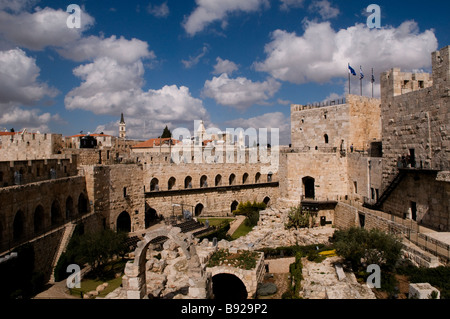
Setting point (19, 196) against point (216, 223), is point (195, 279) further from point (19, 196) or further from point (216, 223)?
point (216, 223)

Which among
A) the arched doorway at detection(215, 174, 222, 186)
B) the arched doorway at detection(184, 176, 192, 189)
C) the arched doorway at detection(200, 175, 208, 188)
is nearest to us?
the arched doorway at detection(184, 176, 192, 189)

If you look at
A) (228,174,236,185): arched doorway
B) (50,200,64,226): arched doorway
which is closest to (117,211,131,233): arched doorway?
(50,200,64,226): arched doorway

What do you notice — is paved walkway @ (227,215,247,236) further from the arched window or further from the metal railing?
the arched window

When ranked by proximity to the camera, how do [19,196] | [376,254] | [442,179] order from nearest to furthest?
[376,254] → [442,179] → [19,196]

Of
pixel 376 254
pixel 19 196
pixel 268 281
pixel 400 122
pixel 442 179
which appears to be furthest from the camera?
pixel 400 122

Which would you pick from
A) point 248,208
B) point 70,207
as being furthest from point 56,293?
point 248,208

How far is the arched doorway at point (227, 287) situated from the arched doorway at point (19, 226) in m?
9.27

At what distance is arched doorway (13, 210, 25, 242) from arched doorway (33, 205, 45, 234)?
1233 millimetres

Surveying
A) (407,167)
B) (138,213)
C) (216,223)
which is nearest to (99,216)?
(138,213)

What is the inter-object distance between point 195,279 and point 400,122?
1390cm

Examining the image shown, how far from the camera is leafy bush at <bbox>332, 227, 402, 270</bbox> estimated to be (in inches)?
481

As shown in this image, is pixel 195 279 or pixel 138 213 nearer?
pixel 195 279

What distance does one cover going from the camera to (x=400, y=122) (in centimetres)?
1736

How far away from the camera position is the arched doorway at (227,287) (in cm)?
1547
